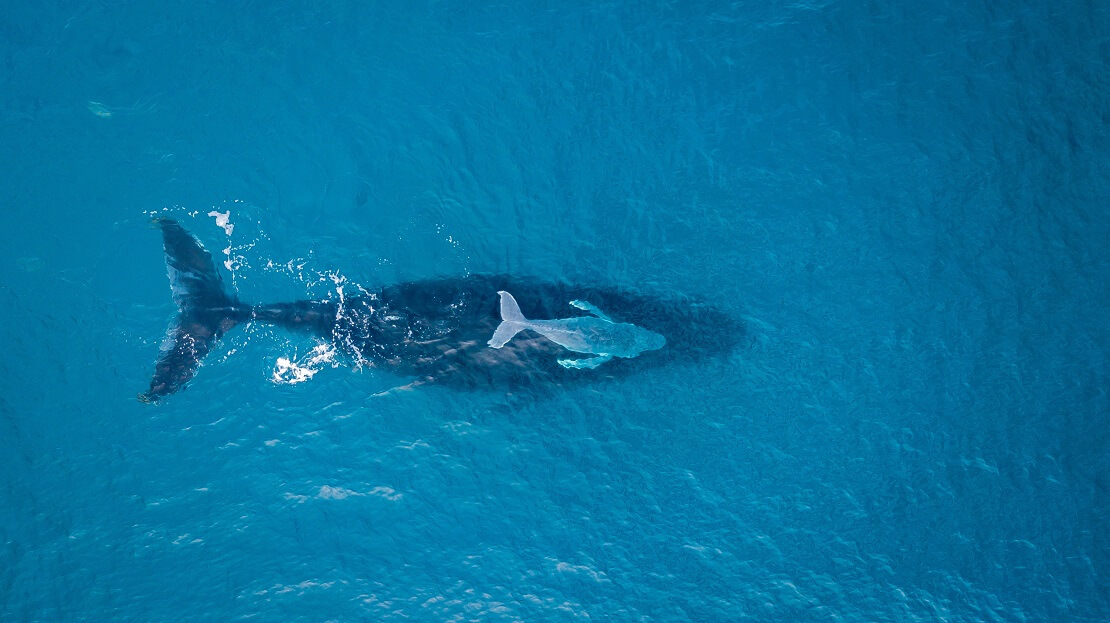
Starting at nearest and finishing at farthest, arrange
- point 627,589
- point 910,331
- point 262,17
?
point 627,589, point 910,331, point 262,17

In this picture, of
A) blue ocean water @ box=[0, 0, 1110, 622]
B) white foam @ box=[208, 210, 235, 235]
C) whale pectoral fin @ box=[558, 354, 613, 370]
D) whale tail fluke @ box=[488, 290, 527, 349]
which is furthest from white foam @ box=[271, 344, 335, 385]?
whale pectoral fin @ box=[558, 354, 613, 370]

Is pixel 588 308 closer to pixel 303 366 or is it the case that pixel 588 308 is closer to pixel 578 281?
pixel 578 281

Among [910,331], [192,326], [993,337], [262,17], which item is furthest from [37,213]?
[993,337]

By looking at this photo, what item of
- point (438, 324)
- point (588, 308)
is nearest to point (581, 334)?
point (588, 308)

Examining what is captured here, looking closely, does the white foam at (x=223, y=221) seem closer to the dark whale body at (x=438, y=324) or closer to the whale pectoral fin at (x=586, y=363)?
the dark whale body at (x=438, y=324)

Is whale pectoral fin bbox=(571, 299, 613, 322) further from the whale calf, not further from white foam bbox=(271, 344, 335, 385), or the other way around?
white foam bbox=(271, 344, 335, 385)

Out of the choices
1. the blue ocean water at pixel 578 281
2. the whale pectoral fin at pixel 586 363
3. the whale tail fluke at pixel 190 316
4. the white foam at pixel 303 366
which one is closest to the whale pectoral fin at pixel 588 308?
the blue ocean water at pixel 578 281

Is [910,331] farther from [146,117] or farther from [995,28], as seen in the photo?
[146,117]
